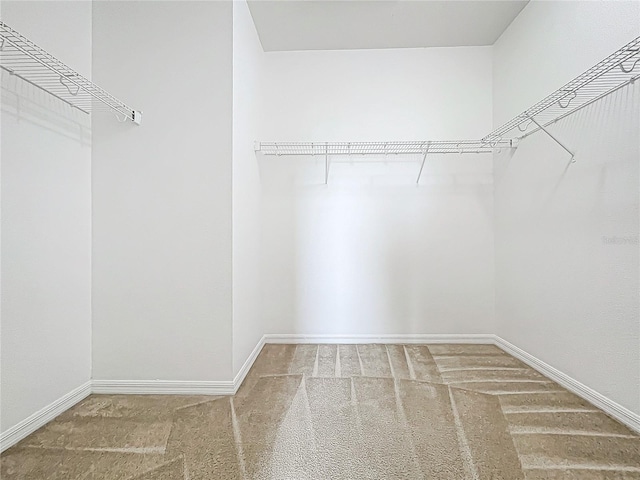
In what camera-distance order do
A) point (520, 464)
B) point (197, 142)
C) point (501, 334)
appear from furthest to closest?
point (501, 334), point (197, 142), point (520, 464)

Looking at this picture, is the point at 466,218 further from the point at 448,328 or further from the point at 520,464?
the point at 520,464

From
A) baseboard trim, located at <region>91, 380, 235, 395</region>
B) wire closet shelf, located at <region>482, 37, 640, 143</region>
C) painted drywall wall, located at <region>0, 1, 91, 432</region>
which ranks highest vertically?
wire closet shelf, located at <region>482, 37, 640, 143</region>

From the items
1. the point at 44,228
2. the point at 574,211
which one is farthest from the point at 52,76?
the point at 574,211

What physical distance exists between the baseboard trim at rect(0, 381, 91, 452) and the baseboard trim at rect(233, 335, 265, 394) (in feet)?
2.65

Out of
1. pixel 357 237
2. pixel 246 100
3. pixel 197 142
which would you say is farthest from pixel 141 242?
pixel 357 237

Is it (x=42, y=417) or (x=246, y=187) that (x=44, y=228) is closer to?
(x=42, y=417)

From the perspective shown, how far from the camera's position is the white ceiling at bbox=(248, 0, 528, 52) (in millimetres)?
2494

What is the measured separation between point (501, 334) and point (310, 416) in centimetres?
183

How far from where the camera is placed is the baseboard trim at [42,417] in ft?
5.01

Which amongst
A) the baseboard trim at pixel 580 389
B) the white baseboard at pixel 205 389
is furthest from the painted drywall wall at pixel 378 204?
the baseboard trim at pixel 580 389

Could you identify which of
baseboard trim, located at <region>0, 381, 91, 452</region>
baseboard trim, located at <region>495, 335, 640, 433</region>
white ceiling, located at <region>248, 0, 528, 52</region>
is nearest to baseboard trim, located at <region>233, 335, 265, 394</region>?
baseboard trim, located at <region>0, 381, 91, 452</region>

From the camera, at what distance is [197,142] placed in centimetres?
207

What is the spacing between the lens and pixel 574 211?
2033 millimetres

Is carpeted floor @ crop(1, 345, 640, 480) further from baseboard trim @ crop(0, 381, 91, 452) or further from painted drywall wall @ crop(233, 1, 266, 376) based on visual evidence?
painted drywall wall @ crop(233, 1, 266, 376)
